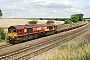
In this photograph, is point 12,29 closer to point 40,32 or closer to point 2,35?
point 2,35

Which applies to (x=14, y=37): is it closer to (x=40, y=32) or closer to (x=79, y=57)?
(x=40, y=32)

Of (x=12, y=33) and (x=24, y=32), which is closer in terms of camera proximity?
(x=12, y=33)

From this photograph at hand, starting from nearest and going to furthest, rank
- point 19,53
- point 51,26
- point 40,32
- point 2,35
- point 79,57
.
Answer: point 79,57
point 19,53
point 2,35
point 40,32
point 51,26

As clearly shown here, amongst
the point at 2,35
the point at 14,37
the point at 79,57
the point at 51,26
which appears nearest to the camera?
the point at 79,57

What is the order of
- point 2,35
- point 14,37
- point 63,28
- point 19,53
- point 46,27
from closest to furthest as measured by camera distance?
1. point 19,53
2. point 14,37
3. point 2,35
4. point 46,27
5. point 63,28

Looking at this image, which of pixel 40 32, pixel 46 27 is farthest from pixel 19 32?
pixel 46 27

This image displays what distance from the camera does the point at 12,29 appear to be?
30266 mm

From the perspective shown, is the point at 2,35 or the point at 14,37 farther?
the point at 2,35

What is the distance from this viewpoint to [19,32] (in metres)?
30.0

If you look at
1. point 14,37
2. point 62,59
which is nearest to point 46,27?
point 14,37

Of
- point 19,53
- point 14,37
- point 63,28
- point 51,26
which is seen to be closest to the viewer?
point 19,53

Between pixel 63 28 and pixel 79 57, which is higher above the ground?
pixel 79 57

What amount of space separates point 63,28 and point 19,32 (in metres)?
24.4

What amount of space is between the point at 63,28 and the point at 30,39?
20490mm
